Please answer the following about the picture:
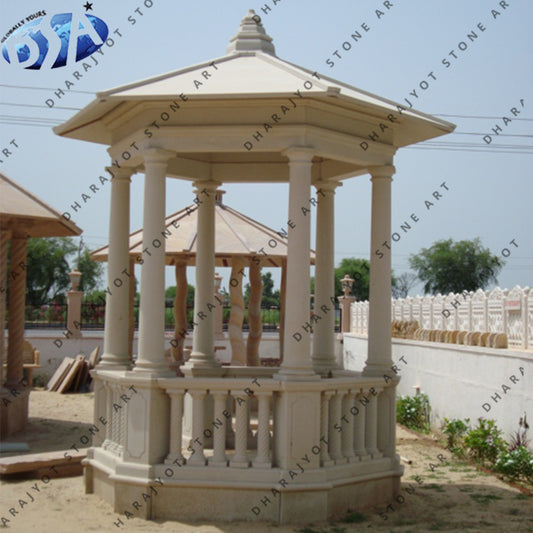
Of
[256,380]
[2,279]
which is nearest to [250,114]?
[256,380]

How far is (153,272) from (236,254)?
345 inches

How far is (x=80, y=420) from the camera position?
56.2 ft

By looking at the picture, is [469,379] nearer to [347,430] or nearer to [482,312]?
[482,312]

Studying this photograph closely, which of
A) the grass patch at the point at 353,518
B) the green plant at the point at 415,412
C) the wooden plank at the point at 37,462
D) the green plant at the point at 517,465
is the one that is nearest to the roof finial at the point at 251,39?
the grass patch at the point at 353,518

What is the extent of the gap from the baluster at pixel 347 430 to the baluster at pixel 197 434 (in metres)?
1.62

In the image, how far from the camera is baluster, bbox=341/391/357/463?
361 inches

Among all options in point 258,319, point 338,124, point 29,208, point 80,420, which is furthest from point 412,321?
point 338,124

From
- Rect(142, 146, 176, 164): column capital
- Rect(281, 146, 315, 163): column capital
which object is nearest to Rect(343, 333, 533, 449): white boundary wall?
Rect(281, 146, 315, 163): column capital

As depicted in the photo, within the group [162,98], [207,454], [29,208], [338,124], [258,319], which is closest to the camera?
[162,98]

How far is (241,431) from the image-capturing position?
8812 mm

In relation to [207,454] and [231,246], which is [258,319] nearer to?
[231,246]

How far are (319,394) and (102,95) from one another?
399cm

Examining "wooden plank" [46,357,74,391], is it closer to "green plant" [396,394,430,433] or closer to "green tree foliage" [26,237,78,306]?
"green plant" [396,394,430,433]

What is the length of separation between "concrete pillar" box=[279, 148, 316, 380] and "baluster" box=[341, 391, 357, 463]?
0.77 metres
